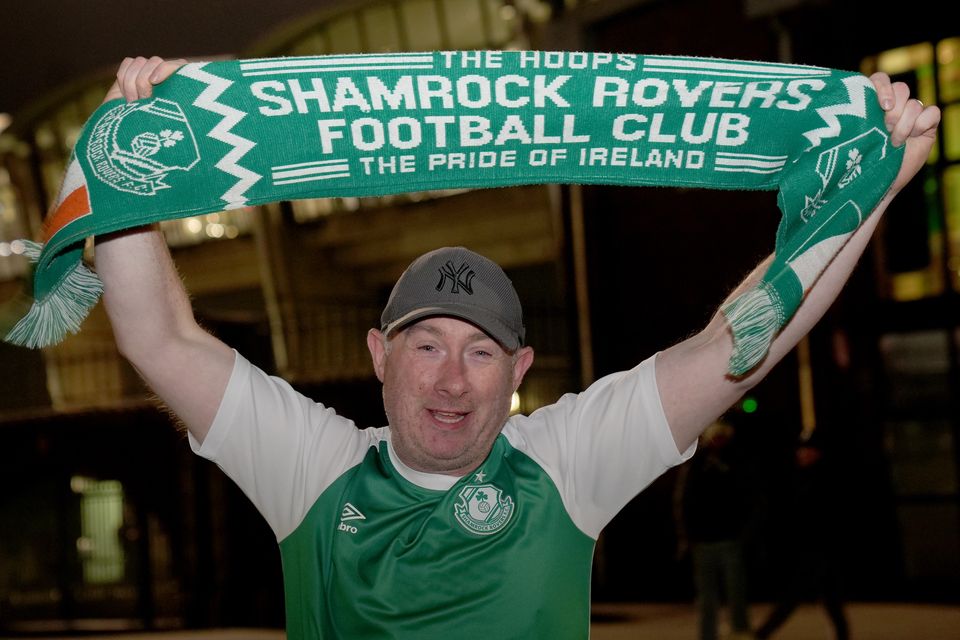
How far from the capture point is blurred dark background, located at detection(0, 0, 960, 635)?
10672 mm

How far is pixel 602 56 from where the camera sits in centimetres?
257

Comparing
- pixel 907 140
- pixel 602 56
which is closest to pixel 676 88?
pixel 602 56

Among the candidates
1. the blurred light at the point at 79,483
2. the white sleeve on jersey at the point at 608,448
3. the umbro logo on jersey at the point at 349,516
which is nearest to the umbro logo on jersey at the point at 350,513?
the umbro logo on jersey at the point at 349,516

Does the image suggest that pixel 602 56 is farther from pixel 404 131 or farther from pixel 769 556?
pixel 769 556

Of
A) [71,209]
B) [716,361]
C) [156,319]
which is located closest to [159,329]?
[156,319]

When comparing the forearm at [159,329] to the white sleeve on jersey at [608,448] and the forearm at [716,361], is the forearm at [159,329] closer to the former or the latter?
the white sleeve on jersey at [608,448]

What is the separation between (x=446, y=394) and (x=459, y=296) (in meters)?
0.23

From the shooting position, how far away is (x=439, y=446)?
2.38 metres

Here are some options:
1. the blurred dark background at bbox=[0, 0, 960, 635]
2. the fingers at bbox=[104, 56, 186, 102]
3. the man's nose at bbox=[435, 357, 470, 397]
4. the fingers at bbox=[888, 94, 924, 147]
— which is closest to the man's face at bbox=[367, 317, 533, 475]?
the man's nose at bbox=[435, 357, 470, 397]

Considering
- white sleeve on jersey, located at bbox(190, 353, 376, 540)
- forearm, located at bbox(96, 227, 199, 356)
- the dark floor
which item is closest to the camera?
forearm, located at bbox(96, 227, 199, 356)

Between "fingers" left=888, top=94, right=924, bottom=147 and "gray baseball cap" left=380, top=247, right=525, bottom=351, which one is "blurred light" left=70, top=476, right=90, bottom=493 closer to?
"gray baseball cap" left=380, top=247, right=525, bottom=351

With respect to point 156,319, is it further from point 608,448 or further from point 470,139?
point 608,448

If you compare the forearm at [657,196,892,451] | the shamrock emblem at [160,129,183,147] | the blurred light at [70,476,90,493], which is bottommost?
the blurred light at [70,476,90,493]

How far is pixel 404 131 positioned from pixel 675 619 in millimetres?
9405
